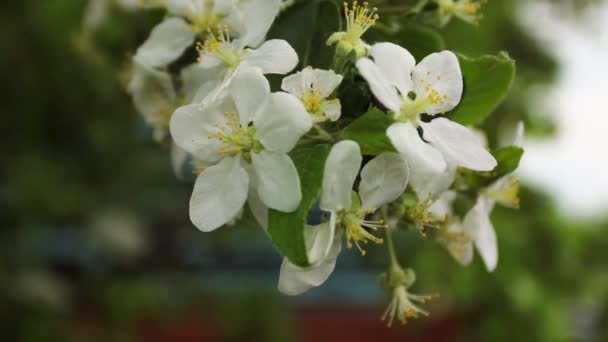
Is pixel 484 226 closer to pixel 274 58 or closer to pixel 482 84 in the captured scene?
pixel 482 84

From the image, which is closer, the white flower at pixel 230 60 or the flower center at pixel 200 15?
the white flower at pixel 230 60

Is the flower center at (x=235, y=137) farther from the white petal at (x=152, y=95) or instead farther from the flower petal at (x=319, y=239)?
the white petal at (x=152, y=95)

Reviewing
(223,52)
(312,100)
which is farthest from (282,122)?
(223,52)

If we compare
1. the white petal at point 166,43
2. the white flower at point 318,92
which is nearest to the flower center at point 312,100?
the white flower at point 318,92

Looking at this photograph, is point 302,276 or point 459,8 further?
point 459,8

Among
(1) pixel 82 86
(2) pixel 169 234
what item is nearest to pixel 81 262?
(2) pixel 169 234

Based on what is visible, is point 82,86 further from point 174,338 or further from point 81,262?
point 174,338
